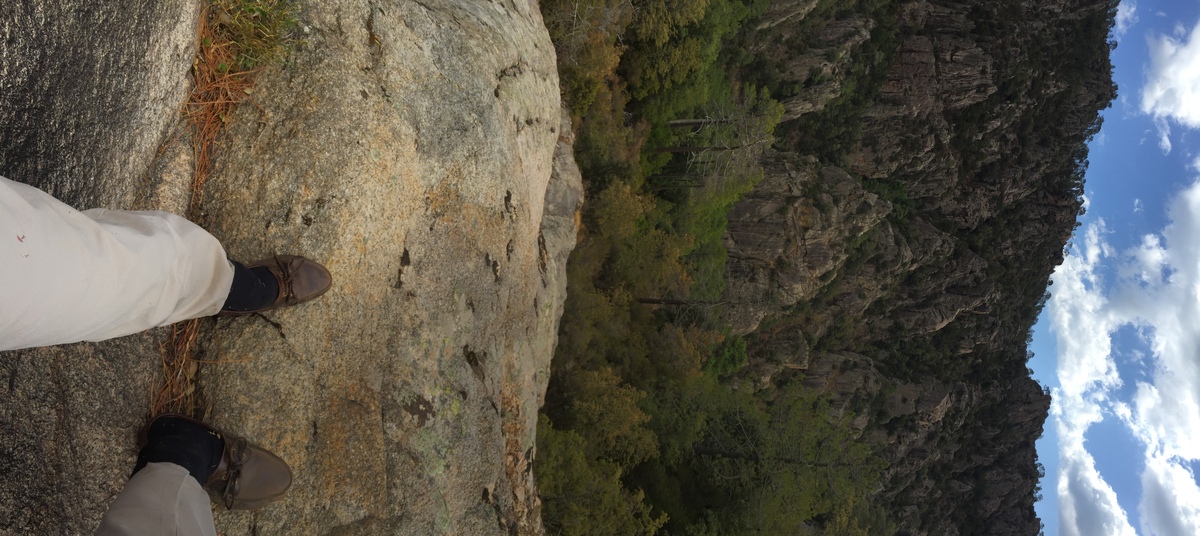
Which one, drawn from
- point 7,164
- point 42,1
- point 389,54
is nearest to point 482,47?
point 389,54

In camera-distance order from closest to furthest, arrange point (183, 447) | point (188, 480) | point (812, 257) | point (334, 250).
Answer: point (188, 480)
point (183, 447)
point (334, 250)
point (812, 257)

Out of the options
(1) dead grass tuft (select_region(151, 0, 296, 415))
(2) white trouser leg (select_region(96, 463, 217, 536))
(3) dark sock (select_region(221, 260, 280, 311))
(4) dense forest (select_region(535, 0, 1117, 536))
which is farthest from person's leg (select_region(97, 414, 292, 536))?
(4) dense forest (select_region(535, 0, 1117, 536))

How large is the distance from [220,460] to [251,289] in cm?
108

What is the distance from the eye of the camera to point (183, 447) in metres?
3.49

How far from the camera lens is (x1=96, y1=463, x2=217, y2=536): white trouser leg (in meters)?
2.83

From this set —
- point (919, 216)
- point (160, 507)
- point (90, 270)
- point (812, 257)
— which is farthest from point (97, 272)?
point (919, 216)

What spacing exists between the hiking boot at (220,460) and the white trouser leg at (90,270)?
78 cm

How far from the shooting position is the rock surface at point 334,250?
3.28 meters

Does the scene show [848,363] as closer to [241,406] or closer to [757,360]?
[757,360]

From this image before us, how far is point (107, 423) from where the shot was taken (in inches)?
139

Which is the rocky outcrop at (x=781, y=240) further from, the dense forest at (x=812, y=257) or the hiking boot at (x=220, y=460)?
the hiking boot at (x=220, y=460)

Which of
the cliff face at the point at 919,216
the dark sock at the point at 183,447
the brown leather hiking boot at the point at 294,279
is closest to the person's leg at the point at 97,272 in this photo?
the brown leather hiking boot at the point at 294,279

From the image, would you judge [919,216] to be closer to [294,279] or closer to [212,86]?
[294,279]

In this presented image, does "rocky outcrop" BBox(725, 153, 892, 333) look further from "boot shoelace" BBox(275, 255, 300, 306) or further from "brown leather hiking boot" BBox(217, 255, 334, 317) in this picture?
"boot shoelace" BBox(275, 255, 300, 306)
